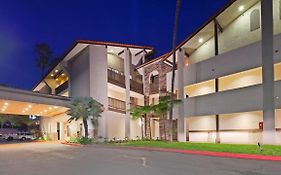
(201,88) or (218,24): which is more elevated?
(218,24)

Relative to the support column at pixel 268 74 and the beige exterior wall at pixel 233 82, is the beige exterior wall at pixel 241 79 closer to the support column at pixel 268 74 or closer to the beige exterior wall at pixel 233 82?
the beige exterior wall at pixel 233 82

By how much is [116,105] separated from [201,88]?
12219mm

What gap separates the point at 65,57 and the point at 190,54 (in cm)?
1663

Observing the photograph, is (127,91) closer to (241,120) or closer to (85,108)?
(85,108)

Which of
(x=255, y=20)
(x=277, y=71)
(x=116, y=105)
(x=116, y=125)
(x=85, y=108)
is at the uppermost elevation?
(x=255, y=20)

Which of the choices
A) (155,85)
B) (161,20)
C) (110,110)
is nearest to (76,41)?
(110,110)

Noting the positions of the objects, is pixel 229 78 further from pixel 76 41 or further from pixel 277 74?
pixel 76 41

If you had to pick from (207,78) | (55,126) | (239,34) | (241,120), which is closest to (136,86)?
(207,78)

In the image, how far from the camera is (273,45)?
2131 cm

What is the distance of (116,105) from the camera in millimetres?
38781

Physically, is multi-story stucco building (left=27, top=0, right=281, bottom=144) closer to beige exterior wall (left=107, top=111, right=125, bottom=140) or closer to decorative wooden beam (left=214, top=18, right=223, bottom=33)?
decorative wooden beam (left=214, top=18, right=223, bottom=33)

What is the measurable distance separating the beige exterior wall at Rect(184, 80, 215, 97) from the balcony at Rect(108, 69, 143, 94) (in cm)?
943

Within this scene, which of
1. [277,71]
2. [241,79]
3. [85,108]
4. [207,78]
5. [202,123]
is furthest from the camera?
[85,108]

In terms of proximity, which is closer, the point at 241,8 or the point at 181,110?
the point at 241,8
